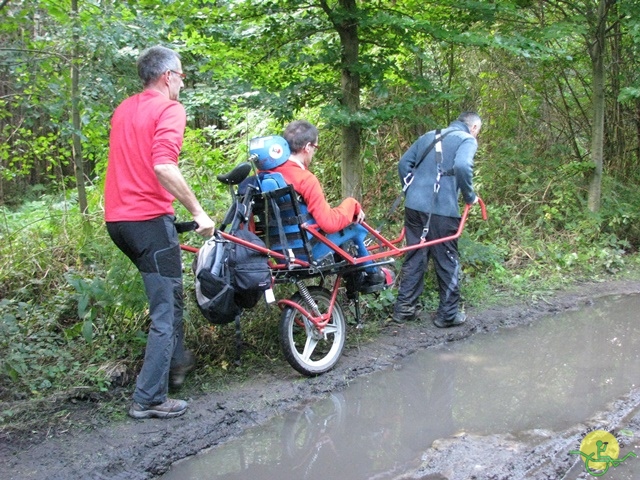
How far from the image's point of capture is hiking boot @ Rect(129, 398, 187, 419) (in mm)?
4105

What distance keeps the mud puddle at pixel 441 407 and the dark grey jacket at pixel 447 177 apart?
1373 millimetres

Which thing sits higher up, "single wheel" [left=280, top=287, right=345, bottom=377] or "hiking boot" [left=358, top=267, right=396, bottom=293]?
"hiking boot" [left=358, top=267, right=396, bottom=293]

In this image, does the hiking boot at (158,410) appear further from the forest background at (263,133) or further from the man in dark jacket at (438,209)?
the man in dark jacket at (438,209)

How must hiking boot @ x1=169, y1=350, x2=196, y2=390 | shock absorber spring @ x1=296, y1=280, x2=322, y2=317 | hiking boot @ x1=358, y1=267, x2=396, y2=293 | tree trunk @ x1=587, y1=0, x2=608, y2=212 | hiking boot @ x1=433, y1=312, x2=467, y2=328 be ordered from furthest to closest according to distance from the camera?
tree trunk @ x1=587, y1=0, x2=608, y2=212, hiking boot @ x1=433, y1=312, x2=467, y2=328, hiking boot @ x1=358, y1=267, x2=396, y2=293, shock absorber spring @ x1=296, y1=280, x2=322, y2=317, hiking boot @ x1=169, y1=350, x2=196, y2=390

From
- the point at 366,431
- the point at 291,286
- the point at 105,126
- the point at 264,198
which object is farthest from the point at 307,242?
the point at 105,126

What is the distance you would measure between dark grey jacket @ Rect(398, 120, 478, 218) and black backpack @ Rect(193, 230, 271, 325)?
237cm

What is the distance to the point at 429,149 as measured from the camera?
20.4ft

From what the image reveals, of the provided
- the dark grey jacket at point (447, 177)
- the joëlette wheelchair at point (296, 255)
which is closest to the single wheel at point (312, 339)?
the joëlette wheelchair at point (296, 255)

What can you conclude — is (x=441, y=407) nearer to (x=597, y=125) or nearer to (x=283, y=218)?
(x=283, y=218)

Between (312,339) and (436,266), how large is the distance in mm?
1860

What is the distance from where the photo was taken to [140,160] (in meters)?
4.01

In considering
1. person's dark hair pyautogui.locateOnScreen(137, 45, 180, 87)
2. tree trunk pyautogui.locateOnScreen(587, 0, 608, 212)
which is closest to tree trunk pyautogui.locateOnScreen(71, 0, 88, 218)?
person's dark hair pyautogui.locateOnScreen(137, 45, 180, 87)

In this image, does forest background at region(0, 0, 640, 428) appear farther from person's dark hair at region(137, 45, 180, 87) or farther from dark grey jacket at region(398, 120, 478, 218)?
person's dark hair at region(137, 45, 180, 87)

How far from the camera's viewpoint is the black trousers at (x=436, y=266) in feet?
20.3
